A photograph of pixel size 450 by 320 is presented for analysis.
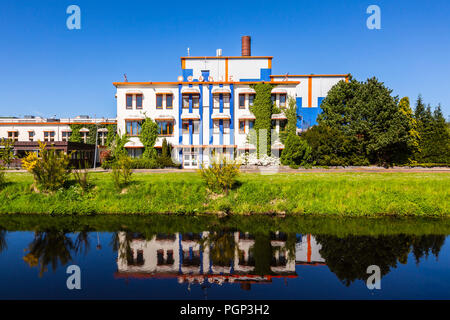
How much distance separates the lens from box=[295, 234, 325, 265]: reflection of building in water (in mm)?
10594

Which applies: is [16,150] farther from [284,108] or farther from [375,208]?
[375,208]

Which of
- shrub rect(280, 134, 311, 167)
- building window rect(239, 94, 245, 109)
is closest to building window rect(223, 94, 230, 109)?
building window rect(239, 94, 245, 109)

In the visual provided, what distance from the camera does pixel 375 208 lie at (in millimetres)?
16766

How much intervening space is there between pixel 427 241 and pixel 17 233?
19.6 metres

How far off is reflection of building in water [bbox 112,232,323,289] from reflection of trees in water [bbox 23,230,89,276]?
5.97ft

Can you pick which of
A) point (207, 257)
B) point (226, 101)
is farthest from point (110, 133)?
point (207, 257)

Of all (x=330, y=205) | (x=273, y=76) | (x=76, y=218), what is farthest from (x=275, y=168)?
(x=76, y=218)

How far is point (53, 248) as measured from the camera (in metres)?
11.5

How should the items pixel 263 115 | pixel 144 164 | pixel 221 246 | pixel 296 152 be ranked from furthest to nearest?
pixel 263 115 → pixel 144 164 → pixel 296 152 → pixel 221 246

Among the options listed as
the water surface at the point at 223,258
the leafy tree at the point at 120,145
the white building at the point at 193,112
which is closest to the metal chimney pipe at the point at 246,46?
the white building at the point at 193,112

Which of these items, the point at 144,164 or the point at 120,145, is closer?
the point at 144,164

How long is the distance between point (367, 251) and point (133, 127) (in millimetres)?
29242

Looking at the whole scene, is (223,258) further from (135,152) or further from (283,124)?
(135,152)
